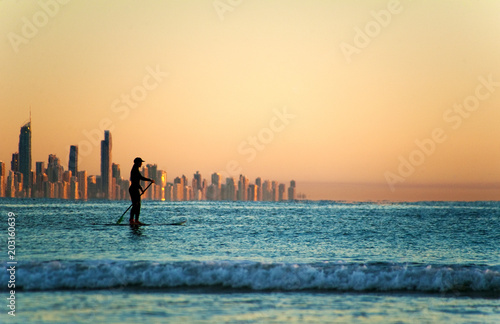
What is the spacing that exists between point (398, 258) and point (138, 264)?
8809 millimetres

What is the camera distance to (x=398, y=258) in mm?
18406

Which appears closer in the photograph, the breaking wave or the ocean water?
the ocean water

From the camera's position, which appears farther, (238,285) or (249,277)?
(249,277)

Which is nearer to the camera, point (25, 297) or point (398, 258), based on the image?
point (25, 297)

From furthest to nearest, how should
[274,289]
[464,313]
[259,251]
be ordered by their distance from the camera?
1. [259,251]
2. [274,289]
3. [464,313]

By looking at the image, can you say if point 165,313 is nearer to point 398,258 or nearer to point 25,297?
point 25,297

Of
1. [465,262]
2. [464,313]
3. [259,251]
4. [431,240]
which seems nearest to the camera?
[464,313]

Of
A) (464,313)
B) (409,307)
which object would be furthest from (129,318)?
(464,313)

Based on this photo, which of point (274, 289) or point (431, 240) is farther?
point (431, 240)

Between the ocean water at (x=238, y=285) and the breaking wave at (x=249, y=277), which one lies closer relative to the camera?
the ocean water at (x=238, y=285)

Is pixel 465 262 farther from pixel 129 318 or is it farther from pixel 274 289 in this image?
pixel 129 318

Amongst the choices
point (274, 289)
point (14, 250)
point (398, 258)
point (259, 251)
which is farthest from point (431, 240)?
point (14, 250)

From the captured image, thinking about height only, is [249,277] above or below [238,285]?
above

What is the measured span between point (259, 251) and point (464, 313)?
8.93 metres
